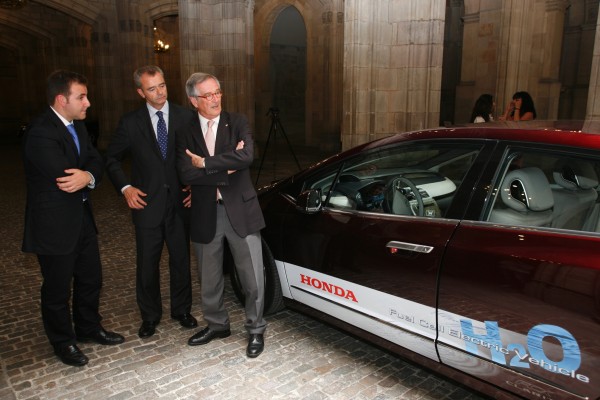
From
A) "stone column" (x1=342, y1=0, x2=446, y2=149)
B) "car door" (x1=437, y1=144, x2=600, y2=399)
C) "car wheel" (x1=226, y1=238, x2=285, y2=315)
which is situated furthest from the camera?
"stone column" (x1=342, y1=0, x2=446, y2=149)

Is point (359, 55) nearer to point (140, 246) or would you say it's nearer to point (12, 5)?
point (140, 246)

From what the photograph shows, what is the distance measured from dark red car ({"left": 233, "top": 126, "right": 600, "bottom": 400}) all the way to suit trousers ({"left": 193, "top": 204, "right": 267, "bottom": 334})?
284 mm

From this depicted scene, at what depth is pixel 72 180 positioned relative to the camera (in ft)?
9.99

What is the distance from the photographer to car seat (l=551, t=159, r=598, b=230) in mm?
2381

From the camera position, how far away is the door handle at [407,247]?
2508mm

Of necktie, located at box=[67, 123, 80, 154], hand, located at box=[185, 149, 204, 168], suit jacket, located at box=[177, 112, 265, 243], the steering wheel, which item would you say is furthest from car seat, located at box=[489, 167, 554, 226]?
necktie, located at box=[67, 123, 80, 154]

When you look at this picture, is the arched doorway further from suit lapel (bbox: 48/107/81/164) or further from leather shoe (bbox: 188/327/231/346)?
suit lapel (bbox: 48/107/81/164)

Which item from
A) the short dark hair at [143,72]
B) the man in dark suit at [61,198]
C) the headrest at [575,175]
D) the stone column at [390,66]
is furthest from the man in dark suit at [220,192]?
the stone column at [390,66]

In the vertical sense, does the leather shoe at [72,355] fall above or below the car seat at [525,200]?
below

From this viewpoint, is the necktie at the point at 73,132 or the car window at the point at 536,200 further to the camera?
the necktie at the point at 73,132

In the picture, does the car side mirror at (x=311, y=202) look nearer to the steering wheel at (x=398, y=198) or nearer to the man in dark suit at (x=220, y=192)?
the man in dark suit at (x=220, y=192)

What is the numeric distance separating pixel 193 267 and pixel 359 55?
16.4 ft

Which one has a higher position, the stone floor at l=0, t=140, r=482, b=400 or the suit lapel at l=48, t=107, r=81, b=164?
the suit lapel at l=48, t=107, r=81, b=164

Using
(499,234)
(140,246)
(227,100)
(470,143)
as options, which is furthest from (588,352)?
(227,100)
